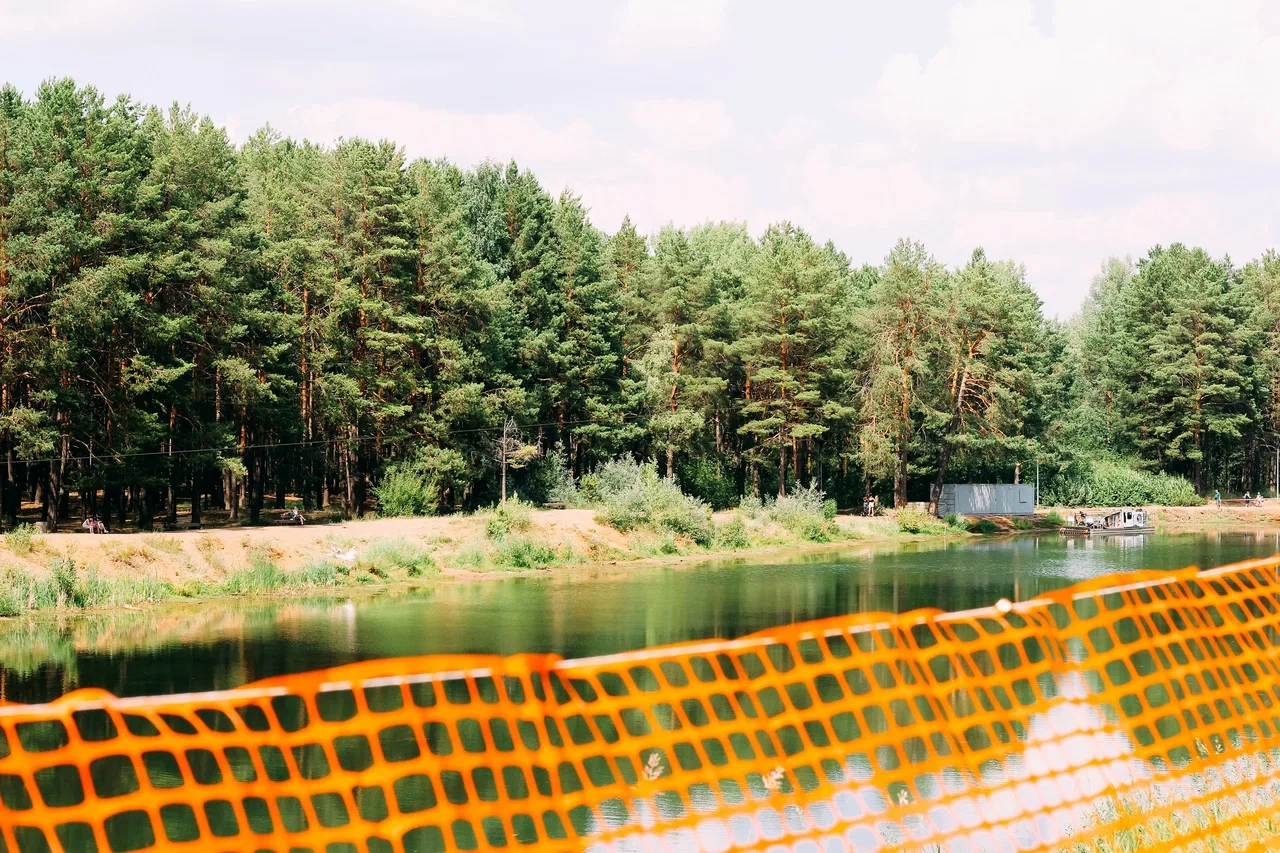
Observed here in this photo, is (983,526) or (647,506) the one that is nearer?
(647,506)

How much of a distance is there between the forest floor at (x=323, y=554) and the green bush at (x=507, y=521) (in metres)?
0.10

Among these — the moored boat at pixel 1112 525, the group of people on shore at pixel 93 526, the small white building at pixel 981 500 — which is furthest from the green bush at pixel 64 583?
the small white building at pixel 981 500

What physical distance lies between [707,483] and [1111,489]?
2501cm

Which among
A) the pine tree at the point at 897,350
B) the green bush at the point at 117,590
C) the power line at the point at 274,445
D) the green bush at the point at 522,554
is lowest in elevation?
the green bush at the point at 522,554

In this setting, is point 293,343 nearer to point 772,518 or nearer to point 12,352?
point 12,352

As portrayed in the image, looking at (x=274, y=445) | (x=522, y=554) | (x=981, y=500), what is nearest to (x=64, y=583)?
(x=522, y=554)

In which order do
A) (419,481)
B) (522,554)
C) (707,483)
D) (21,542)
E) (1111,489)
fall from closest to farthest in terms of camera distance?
(21,542), (522,554), (419,481), (707,483), (1111,489)

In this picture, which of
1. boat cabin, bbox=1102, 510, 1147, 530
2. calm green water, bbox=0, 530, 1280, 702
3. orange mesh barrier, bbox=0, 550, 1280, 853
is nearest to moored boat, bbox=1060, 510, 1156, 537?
boat cabin, bbox=1102, 510, 1147, 530

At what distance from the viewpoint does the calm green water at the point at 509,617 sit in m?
22.3

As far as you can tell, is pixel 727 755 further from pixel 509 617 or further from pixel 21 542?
pixel 21 542

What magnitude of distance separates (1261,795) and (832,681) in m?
13.4

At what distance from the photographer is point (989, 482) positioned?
226ft

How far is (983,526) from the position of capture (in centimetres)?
6084

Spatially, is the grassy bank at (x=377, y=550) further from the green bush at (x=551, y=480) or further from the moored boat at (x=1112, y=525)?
the moored boat at (x=1112, y=525)
